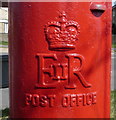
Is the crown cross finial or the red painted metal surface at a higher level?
the crown cross finial

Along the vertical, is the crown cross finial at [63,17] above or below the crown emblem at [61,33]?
above

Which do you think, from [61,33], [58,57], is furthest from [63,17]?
[58,57]

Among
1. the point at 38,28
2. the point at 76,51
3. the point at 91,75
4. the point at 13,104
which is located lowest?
the point at 13,104

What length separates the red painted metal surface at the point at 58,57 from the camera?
2285 mm

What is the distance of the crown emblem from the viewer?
89.5 inches

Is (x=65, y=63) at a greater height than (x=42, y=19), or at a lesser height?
lesser

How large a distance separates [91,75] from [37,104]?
0.43m

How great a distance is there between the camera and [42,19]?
2287 millimetres

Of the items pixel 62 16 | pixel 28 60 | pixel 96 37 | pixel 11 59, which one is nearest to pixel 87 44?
pixel 96 37

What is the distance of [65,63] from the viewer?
2.30m

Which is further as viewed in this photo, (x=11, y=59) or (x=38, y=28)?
(x=11, y=59)

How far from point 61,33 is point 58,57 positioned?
165mm

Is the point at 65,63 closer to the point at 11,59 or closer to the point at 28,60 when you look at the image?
the point at 28,60

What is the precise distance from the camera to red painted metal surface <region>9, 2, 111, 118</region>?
7.50 feet
